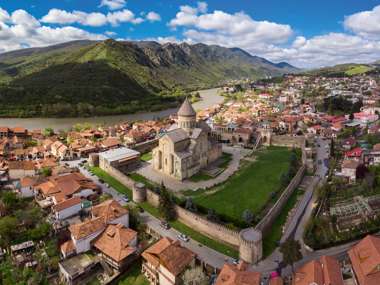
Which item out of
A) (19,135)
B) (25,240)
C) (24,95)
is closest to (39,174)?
(25,240)

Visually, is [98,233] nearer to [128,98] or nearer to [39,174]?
[39,174]

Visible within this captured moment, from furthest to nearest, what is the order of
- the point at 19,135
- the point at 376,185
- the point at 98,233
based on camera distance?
the point at 19,135 → the point at 376,185 → the point at 98,233

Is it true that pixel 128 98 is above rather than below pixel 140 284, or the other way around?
above

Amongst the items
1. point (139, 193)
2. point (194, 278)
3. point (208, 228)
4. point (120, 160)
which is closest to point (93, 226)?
point (139, 193)

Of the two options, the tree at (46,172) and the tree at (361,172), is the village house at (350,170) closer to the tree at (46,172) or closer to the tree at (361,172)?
the tree at (361,172)

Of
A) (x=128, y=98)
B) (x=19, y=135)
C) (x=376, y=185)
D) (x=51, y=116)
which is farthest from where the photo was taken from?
(x=128, y=98)

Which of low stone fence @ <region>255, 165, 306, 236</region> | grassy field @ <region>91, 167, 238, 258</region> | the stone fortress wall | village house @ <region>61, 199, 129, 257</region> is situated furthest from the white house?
low stone fence @ <region>255, 165, 306, 236</region>

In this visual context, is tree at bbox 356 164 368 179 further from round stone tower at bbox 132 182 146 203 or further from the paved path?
round stone tower at bbox 132 182 146 203
